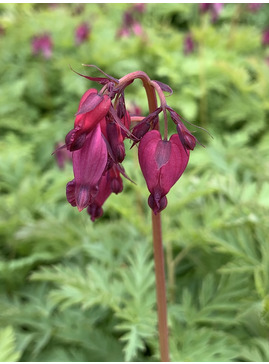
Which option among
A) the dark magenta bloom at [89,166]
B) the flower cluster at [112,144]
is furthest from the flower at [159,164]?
the dark magenta bloom at [89,166]

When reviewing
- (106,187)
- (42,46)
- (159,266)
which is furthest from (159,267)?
(42,46)

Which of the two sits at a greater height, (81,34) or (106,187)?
(106,187)

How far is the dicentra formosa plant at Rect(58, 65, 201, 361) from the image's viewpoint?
3.02 feet

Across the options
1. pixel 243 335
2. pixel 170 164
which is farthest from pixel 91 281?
pixel 170 164

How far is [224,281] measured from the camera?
5.90 ft

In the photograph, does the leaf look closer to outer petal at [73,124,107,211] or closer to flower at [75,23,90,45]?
outer petal at [73,124,107,211]

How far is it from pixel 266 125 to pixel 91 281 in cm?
229

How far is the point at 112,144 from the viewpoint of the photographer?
3.11 ft

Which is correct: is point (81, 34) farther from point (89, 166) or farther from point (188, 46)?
point (89, 166)

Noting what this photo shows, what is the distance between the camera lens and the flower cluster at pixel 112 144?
92 centimetres

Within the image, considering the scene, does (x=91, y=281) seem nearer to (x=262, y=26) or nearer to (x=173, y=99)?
(x=173, y=99)

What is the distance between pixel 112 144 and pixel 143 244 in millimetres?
1018

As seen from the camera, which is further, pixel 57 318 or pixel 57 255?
pixel 57 255

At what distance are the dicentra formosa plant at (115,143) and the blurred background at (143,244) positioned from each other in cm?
71
